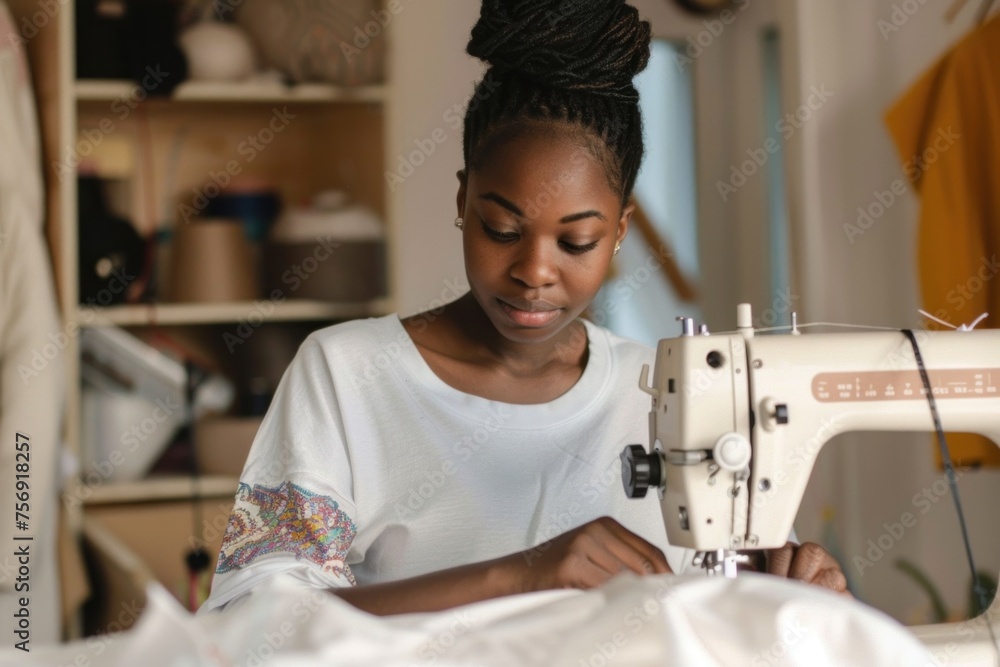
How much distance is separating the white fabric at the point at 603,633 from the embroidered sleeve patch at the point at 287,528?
25 centimetres

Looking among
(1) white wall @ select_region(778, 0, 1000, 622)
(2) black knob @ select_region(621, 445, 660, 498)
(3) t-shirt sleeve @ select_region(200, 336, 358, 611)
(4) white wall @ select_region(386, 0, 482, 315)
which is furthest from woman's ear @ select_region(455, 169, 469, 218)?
(4) white wall @ select_region(386, 0, 482, 315)

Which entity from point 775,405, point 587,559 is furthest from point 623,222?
point 587,559

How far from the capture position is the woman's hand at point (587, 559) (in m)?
0.90

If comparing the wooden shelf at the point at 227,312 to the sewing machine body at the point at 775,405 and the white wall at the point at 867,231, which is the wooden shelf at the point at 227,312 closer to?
the white wall at the point at 867,231

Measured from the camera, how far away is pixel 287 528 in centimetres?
105

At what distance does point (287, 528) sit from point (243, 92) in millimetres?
1587

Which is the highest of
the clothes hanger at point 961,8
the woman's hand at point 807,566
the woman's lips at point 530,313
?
the clothes hanger at point 961,8

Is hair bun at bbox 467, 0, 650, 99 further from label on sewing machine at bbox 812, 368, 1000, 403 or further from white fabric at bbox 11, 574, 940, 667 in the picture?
white fabric at bbox 11, 574, 940, 667

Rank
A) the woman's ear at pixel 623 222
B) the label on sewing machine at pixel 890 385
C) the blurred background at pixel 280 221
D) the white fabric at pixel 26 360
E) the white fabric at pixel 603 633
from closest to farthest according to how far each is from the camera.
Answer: the white fabric at pixel 603 633 → the label on sewing machine at pixel 890 385 → the woman's ear at pixel 623 222 → the white fabric at pixel 26 360 → the blurred background at pixel 280 221

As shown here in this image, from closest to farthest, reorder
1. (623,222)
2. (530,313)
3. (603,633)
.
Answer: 1. (603,633)
2. (530,313)
3. (623,222)

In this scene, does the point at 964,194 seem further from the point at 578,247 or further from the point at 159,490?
the point at 159,490

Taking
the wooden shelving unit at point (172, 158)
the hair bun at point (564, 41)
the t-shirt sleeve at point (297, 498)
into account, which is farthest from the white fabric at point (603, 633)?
the wooden shelving unit at point (172, 158)

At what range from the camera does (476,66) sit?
9.27ft

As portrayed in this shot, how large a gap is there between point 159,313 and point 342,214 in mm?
456
